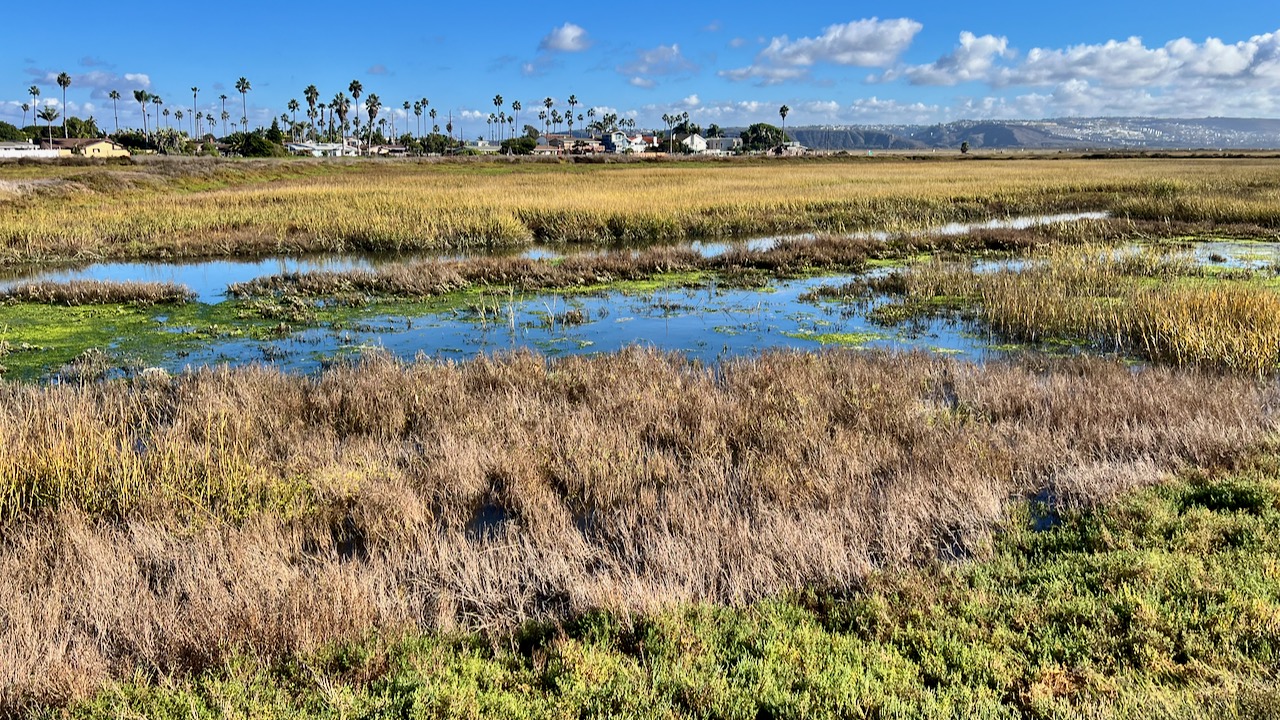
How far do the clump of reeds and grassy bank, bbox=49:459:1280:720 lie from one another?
520 inches

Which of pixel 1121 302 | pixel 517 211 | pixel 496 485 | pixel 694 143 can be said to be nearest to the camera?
pixel 496 485

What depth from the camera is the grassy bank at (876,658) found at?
3.37 metres

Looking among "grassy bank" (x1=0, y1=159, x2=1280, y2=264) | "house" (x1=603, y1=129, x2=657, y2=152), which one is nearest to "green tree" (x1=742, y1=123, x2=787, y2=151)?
"house" (x1=603, y1=129, x2=657, y2=152)

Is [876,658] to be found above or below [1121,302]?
below

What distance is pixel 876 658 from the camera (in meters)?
3.68

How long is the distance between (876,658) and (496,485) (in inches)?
135

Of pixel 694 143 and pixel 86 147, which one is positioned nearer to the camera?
pixel 86 147

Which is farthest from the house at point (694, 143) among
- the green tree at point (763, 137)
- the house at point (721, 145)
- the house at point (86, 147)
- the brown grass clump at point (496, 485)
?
the brown grass clump at point (496, 485)

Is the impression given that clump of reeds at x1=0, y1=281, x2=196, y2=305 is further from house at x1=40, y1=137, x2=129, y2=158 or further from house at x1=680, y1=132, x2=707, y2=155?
house at x1=680, y1=132, x2=707, y2=155

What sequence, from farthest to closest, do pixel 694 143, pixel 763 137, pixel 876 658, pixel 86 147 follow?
pixel 763 137
pixel 694 143
pixel 86 147
pixel 876 658

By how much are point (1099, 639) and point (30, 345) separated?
13.2 metres

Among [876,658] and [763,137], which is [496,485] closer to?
[876,658]

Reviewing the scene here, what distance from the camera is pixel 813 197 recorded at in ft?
108

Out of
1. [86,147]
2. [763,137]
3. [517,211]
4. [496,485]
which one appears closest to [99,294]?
[496,485]
